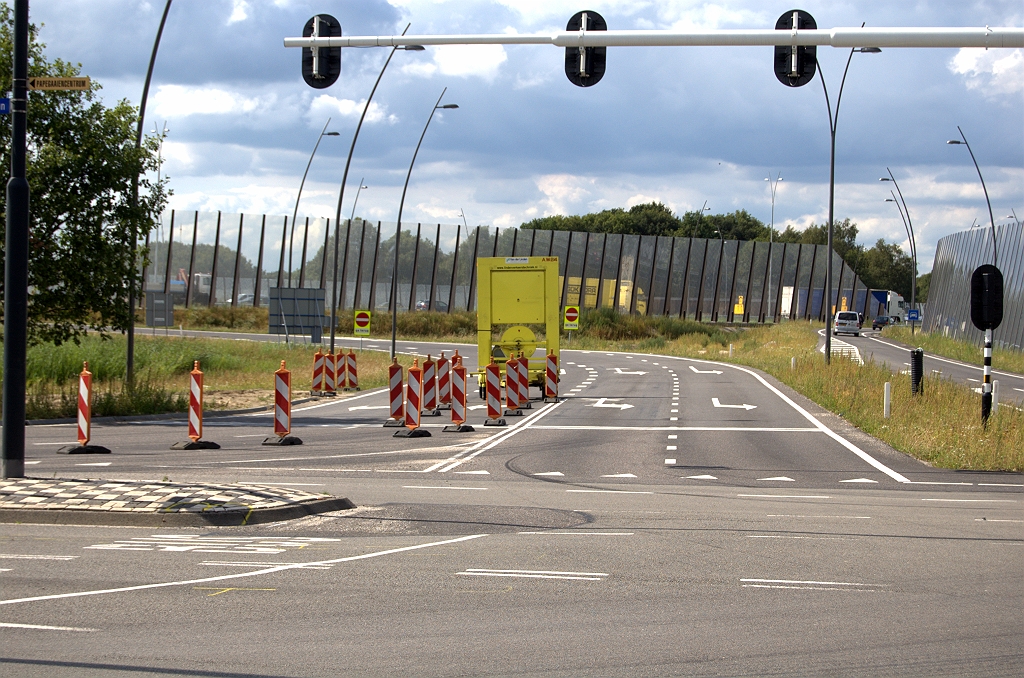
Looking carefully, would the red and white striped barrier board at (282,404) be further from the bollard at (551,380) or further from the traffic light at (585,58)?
the bollard at (551,380)

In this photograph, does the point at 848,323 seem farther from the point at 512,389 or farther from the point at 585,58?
the point at 585,58

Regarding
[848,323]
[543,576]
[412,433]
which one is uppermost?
[848,323]

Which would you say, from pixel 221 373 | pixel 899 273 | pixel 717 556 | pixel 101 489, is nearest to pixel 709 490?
pixel 717 556

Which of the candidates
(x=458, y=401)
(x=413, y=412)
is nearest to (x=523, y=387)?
(x=458, y=401)

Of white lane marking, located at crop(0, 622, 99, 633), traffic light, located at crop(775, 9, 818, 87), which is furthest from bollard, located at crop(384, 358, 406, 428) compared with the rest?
white lane marking, located at crop(0, 622, 99, 633)

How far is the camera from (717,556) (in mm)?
8859

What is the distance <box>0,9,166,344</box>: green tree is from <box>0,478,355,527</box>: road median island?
13263 mm

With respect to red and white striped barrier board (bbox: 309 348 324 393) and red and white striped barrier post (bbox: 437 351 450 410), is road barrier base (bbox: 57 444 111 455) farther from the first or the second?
red and white striped barrier board (bbox: 309 348 324 393)

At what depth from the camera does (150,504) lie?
1054cm

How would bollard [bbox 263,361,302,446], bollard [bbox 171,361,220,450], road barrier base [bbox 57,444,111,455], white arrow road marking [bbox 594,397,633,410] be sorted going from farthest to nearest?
white arrow road marking [bbox 594,397,633,410]
bollard [bbox 263,361,302,446]
bollard [bbox 171,361,220,450]
road barrier base [bbox 57,444,111,455]

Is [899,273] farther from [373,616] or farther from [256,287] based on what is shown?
[373,616]

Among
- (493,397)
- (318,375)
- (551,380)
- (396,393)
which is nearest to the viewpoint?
(396,393)

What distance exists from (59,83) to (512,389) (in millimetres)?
16276

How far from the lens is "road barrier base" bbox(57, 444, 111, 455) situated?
55.0 feet
